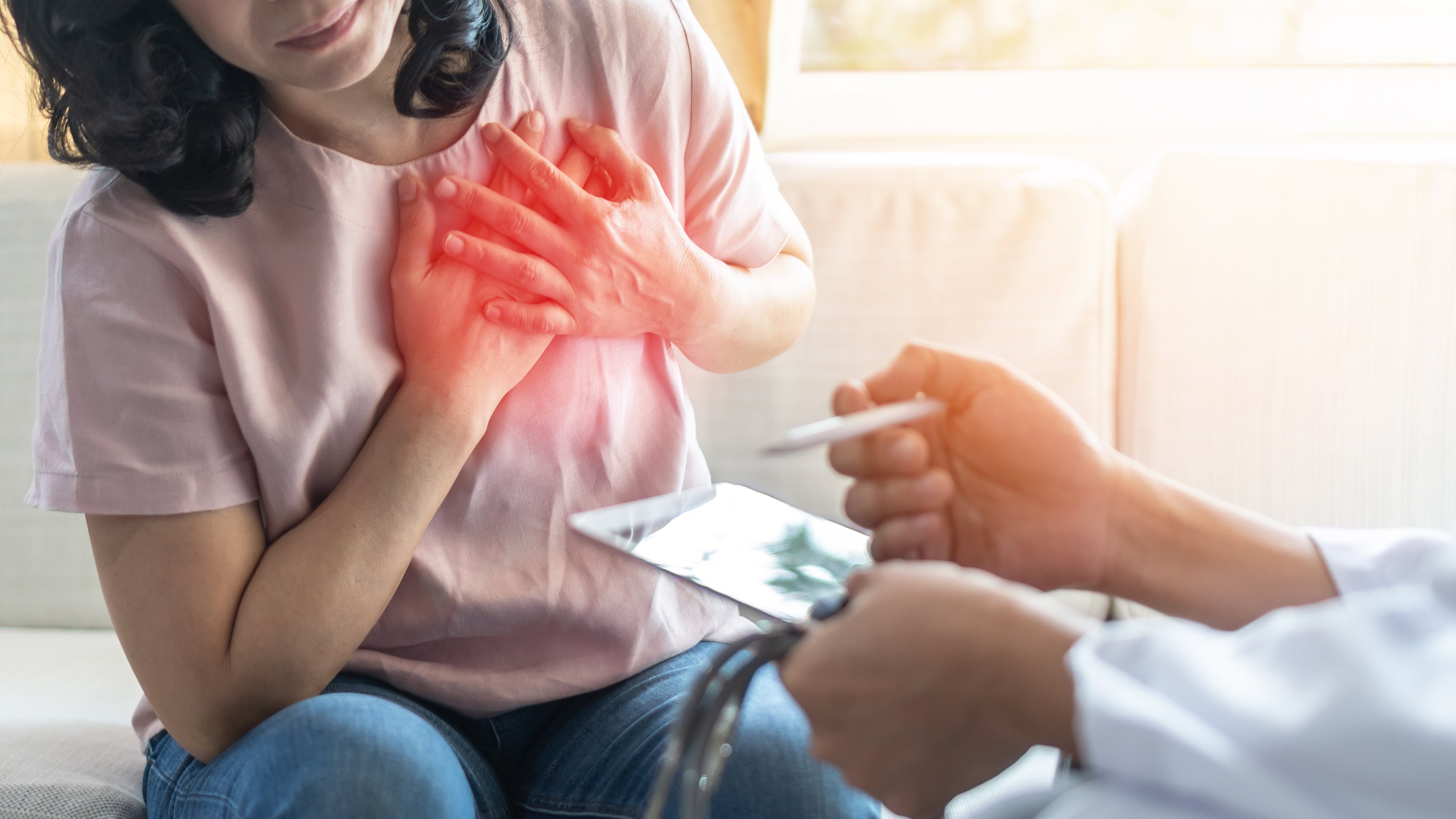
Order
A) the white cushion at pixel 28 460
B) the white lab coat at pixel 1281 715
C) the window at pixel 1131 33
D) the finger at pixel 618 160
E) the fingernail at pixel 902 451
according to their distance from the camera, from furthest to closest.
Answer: the window at pixel 1131 33 < the white cushion at pixel 28 460 < the finger at pixel 618 160 < the fingernail at pixel 902 451 < the white lab coat at pixel 1281 715

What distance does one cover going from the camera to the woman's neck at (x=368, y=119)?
0.75m

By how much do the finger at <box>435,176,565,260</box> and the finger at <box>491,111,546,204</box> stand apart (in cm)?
4

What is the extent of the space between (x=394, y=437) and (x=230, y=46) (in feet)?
0.90

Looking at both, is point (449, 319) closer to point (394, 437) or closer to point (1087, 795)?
point (394, 437)

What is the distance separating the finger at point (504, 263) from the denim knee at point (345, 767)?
11.7 inches

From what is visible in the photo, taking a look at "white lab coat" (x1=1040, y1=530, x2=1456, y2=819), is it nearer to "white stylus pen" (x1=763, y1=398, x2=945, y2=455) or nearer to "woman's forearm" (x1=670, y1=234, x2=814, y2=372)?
"white stylus pen" (x1=763, y1=398, x2=945, y2=455)

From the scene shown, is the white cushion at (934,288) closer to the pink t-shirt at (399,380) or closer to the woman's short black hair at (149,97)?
the pink t-shirt at (399,380)

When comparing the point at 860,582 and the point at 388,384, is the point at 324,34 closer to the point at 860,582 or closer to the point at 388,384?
the point at 388,384

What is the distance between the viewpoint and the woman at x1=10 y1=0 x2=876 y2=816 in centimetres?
67

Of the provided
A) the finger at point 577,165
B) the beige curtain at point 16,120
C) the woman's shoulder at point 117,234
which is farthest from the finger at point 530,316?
the beige curtain at point 16,120

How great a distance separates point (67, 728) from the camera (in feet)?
3.04

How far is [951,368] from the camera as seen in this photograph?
1.99 feet

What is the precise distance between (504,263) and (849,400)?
287mm

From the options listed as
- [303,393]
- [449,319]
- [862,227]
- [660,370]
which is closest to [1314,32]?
[862,227]
